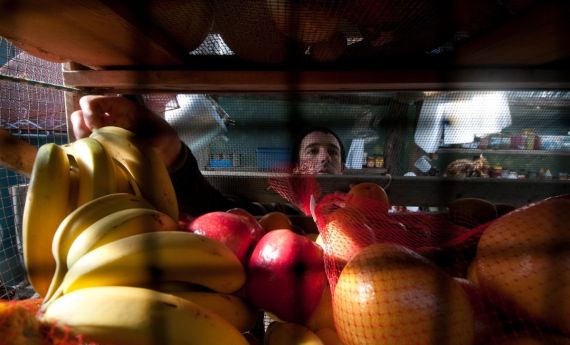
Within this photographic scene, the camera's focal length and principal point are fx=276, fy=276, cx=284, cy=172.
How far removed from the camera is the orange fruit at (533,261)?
370 millimetres

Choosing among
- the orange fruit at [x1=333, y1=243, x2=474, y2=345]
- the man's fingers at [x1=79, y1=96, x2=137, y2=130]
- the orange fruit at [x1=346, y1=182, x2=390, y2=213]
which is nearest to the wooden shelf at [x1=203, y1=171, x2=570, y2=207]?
the orange fruit at [x1=346, y1=182, x2=390, y2=213]

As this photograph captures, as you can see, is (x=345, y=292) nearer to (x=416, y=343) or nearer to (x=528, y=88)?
(x=416, y=343)

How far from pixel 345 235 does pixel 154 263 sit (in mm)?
327

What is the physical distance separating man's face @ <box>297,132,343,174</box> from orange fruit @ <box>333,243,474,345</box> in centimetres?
120

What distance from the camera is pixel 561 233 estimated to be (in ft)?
1.28

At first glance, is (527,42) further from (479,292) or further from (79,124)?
(79,124)

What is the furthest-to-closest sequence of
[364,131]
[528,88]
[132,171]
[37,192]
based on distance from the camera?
1. [364,131]
2. [528,88]
3. [132,171]
4. [37,192]

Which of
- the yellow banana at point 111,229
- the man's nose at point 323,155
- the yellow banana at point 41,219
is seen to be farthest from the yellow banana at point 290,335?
the man's nose at point 323,155

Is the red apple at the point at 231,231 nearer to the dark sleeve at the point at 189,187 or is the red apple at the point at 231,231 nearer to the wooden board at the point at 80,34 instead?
the wooden board at the point at 80,34

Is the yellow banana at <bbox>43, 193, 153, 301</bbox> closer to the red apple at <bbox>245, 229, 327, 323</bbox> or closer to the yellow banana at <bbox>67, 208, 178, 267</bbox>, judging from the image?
the yellow banana at <bbox>67, 208, 178, 267</bbox>

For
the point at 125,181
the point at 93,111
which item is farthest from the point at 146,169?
the point at 93,111

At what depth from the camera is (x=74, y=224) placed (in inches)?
15.9

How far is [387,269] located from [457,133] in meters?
1.65

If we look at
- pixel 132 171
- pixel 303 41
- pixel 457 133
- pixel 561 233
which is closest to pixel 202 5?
pixel 303 41
